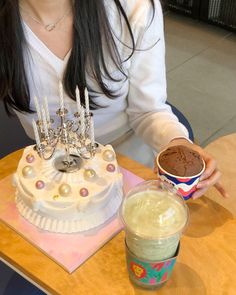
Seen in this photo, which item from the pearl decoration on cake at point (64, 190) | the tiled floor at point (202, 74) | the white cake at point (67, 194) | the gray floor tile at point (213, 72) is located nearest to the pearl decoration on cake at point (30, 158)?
the white cake at point (67, 194)

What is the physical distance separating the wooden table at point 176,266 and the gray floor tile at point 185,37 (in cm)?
186

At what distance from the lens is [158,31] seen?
3.49 ft

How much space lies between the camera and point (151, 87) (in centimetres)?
109

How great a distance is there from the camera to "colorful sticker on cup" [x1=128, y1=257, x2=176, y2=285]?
2.34 feet

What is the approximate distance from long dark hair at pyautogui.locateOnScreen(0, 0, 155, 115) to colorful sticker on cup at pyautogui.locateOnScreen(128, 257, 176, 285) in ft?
1.57

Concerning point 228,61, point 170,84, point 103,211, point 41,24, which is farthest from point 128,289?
point 228,61

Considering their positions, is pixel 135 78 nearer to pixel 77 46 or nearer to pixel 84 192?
pixel 77 46

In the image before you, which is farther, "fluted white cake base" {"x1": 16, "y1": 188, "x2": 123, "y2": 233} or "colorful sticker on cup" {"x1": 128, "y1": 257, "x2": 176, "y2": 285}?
"fluted white cake base" {"x1": 16, "y1": 188, "x2": 123, "y2": 233}

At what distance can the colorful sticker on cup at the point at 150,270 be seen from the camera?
712 millimetres

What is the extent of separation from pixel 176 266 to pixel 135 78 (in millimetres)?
489

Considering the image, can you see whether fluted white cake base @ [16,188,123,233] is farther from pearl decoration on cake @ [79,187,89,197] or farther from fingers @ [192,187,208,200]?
fingers @ [192,187,208,200]

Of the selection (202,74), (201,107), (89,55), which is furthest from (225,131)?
(89,55)

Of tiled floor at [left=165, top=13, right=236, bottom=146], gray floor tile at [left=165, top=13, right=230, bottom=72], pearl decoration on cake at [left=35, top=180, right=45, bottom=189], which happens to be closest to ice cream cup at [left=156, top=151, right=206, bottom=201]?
pearl decoration on cake at [left=35, top=180, right=45, bottom=189]

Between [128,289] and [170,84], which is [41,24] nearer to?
[128,289]
